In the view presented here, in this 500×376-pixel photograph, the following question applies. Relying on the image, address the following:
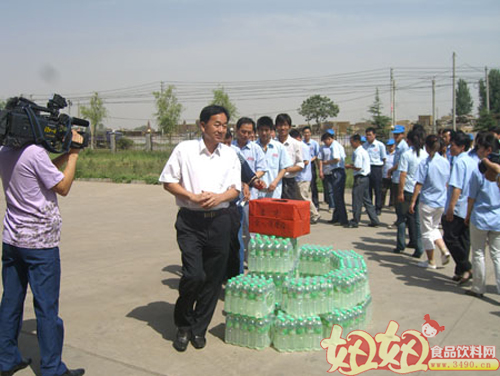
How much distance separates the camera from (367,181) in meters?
10.5

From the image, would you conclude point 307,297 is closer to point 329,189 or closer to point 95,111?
point 329,189

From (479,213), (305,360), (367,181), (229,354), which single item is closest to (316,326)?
(305,360)

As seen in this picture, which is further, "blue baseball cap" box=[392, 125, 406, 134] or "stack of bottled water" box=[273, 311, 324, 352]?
"blue baseball cap" box=[392, 125, 406, 134]

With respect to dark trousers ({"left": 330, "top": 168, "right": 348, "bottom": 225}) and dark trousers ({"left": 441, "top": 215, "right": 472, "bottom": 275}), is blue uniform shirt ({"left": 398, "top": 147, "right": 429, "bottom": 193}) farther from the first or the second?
dark trousers ({"left": 330, "top": 168, "right": 348, "bottom": 225})

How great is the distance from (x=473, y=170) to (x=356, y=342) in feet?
8.68

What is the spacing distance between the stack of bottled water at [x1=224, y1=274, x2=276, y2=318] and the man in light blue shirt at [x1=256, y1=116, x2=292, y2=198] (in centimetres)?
250

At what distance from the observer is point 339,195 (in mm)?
10648

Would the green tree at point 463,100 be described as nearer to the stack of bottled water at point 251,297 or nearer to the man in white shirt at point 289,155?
the man in white shirt at point 289,155

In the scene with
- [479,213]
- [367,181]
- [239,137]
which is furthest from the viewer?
[367,181]

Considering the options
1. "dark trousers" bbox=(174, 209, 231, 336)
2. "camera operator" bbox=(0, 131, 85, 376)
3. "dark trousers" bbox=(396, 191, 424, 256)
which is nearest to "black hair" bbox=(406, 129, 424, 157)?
"dark trousers" bbox=(396, 191, 424, 256)

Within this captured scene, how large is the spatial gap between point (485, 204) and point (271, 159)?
→ 114 inches

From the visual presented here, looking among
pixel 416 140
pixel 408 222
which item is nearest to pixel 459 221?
pixel 408 222

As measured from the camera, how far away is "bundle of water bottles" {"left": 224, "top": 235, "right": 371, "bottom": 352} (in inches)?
171

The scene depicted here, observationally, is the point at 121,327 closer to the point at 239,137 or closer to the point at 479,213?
the point at 239,137
